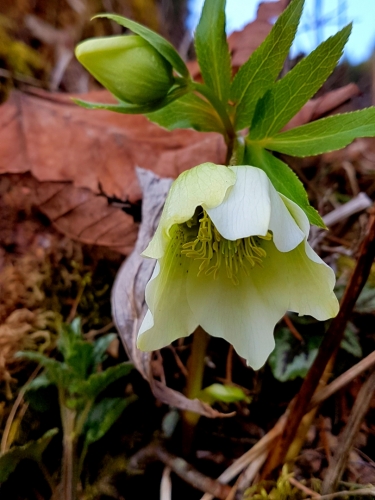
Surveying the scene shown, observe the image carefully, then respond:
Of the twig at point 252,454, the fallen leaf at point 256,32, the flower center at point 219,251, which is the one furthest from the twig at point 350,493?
the fallen leaf at point 256,32

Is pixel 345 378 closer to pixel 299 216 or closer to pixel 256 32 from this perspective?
pixel 299 216

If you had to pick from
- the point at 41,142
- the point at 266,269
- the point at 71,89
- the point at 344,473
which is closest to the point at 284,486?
the point at 344,473

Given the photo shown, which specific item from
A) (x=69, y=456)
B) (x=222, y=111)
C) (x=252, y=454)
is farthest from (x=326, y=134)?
(x=69, y=456)

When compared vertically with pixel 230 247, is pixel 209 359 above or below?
below

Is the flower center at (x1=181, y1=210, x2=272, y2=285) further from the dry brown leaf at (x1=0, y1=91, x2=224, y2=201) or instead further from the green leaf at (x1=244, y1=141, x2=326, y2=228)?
the dry brown leaf at (x1=0, y1=91, x2=224, y2=201)

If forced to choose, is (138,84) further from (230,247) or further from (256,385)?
(256,385)

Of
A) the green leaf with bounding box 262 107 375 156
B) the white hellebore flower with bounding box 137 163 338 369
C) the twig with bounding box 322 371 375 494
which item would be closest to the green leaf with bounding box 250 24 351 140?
the green leaf with bounding box 262 107 375 156
